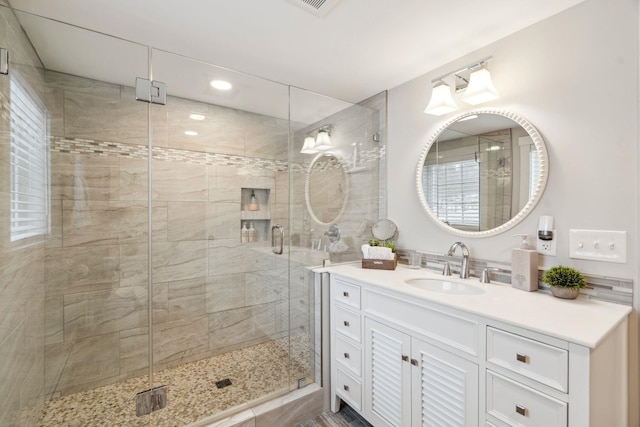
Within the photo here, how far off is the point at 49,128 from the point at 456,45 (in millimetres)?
2323

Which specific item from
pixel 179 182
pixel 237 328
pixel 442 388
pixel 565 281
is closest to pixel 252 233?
pixel 179 182

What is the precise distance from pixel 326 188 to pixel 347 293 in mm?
789

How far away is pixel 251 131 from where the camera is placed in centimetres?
205

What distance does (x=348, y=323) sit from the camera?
1.85 m

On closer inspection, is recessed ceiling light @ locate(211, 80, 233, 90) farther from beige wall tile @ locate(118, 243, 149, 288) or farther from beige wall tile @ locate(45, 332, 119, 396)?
beige wall tile @ locate(45, 332, 119, 396)

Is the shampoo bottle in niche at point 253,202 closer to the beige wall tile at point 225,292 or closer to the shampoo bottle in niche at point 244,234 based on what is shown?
the shampoo bottle in niche at point 244,234

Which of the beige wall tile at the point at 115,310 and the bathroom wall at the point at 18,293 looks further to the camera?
the beige wall tile at the point at 115,310

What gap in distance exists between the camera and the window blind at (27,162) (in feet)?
4.46

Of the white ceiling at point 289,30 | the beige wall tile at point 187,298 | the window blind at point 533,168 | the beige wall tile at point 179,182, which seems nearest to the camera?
the white ceiling at point 289,30

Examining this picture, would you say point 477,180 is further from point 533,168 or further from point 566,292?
point 566,292

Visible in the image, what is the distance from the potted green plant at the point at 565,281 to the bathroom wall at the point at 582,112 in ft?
0.35

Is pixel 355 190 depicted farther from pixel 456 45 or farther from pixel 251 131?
pixel 456 45

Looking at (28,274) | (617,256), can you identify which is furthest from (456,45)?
(28,274)

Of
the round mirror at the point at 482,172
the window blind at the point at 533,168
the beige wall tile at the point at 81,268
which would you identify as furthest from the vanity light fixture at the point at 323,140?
the beige wall tile at the point at 81,268
